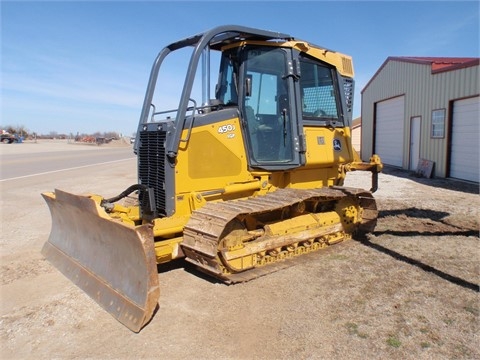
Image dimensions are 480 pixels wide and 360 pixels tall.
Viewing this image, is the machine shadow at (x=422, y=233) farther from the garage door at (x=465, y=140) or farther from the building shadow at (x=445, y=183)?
the garage door at (x=465, y=140)

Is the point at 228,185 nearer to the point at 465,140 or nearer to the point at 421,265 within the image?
the point at 421,265

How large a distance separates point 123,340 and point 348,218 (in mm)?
4262

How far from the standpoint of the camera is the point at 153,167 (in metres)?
5.24

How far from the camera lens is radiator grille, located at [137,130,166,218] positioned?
5.06m

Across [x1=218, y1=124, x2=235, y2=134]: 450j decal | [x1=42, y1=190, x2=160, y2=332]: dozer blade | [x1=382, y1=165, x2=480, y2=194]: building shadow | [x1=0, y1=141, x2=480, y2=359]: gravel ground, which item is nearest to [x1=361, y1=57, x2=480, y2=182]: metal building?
[x1=382, y1=165, x2=480, y2=194]: building shadow

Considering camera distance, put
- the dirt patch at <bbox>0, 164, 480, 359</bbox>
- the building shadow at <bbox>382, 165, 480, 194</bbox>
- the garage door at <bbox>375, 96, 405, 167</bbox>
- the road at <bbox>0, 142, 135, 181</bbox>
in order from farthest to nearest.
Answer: the garage door at <bbox>375, 96, 405, 167</bbox> < the road at <bbox>0, 142, 135, 181</bbox> < the building shadow at <bbox>382, 165, 480, 194</bbox> < the dirt patch at <bbox>0, 164, 480, 359</bbox>

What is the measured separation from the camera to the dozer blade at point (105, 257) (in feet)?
12.6

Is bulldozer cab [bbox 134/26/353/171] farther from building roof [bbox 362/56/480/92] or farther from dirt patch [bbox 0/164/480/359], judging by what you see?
building roof [bbox 362/56/480/92]

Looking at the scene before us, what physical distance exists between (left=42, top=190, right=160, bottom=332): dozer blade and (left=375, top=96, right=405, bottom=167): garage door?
53.2ft

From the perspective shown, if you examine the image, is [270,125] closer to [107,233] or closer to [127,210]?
[127,210]

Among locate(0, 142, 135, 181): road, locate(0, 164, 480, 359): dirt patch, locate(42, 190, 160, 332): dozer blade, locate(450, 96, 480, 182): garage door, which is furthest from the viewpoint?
locate(0, 142, 135, 181): road

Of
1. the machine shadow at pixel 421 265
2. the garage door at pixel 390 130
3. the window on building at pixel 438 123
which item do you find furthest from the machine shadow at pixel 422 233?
the garage door at pixel 390 130

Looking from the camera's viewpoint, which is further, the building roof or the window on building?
the window on building

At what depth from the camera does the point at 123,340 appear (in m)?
3.61
